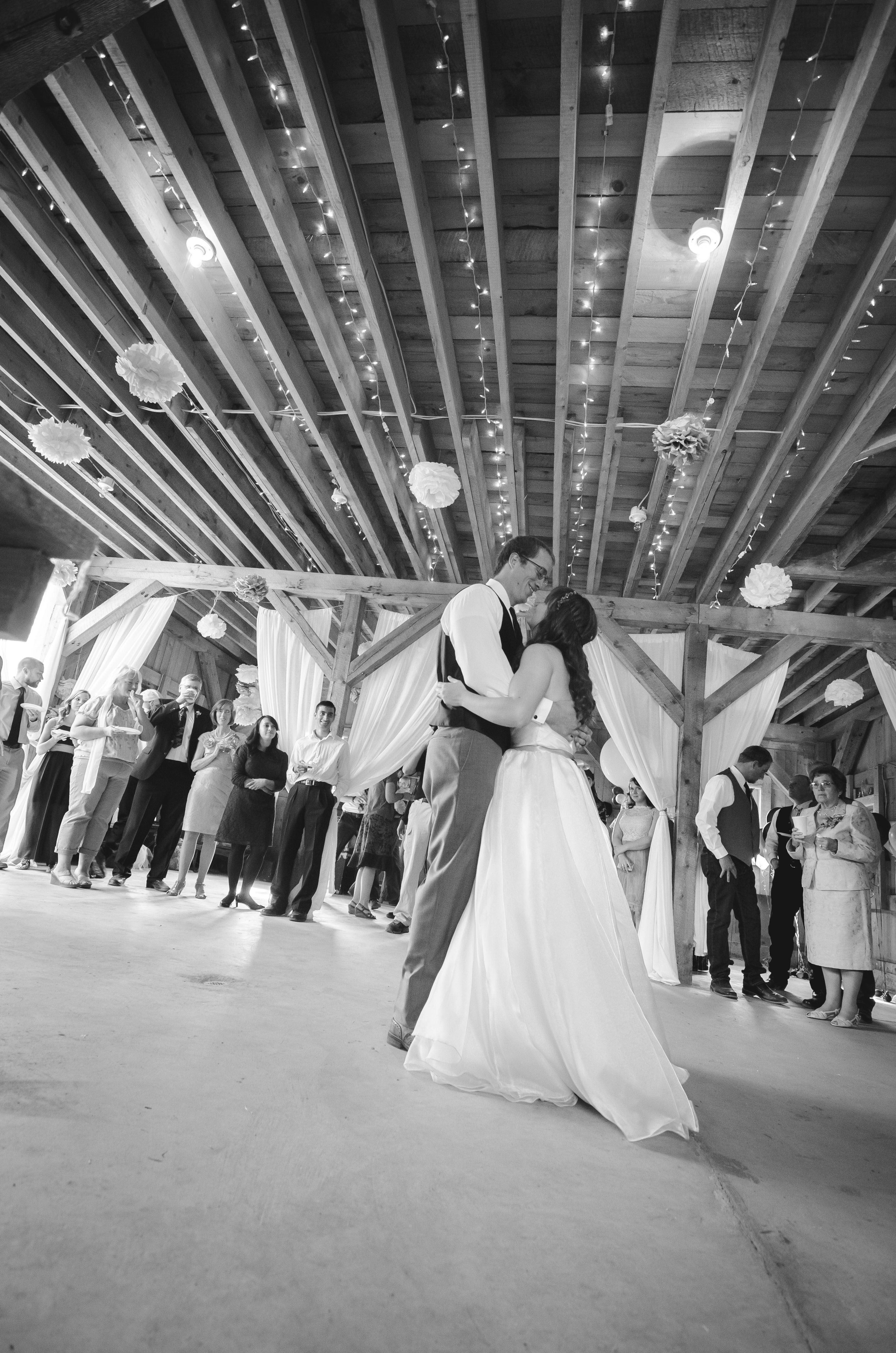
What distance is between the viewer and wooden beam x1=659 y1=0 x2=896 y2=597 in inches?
101

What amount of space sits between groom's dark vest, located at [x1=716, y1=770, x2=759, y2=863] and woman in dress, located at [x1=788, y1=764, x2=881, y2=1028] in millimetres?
542

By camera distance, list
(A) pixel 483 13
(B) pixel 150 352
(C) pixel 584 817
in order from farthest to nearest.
Answer: (B) pixel 150 352 → (A) pixel 483 13 → (C) pixel 584 817

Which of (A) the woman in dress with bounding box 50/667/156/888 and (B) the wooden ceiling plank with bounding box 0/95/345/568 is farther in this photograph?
(A) the woman in dress with bounding box 50/667/156/888

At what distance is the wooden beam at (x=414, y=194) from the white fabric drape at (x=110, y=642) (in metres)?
4.42

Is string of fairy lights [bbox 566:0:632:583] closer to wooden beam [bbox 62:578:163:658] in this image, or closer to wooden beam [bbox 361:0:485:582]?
wooden beam [bbox 361:0:485:582]

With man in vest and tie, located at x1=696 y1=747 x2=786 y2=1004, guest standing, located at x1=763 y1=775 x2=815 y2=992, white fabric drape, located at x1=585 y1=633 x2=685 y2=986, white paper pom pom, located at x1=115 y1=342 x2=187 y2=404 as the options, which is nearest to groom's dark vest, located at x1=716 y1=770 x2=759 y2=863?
man in vest and tie, located at x1=696 y1=747 x2=786 y2=1004

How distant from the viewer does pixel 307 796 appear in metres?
5.30

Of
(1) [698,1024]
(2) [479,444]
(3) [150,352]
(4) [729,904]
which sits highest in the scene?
(2) [479,444]

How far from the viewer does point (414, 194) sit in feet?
10.9

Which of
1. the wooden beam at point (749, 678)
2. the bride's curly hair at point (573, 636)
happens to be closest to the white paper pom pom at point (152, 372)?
the bride's curly hair at point (573, 636)

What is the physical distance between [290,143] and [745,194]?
7.20 feet

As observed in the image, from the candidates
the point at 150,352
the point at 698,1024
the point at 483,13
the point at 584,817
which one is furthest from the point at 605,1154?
the point at 150,352

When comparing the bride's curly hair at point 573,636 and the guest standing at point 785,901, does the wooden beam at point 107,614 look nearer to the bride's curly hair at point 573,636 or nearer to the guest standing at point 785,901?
the guest standing at point 785,901

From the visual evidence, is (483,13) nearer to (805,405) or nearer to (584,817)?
(805,405)
